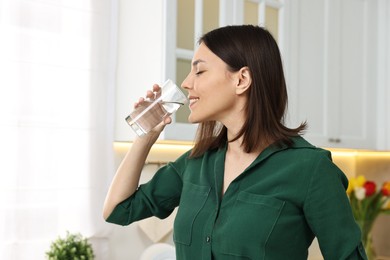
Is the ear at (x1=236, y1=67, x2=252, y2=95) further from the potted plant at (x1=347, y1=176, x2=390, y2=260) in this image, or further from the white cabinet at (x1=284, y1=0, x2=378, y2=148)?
the potted plant at (x1=347, y1=176, x2=390, y2=260)

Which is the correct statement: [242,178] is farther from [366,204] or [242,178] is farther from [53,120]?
[366,204]

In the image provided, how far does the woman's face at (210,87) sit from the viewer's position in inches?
50.0

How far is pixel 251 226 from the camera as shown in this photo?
1169mm

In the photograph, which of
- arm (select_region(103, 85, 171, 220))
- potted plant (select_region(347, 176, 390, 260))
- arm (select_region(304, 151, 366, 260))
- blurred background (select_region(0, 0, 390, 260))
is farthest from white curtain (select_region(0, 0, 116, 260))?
potted plant (select_region(347, 176, 390, 260))

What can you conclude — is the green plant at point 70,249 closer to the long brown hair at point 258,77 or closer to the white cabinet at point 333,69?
the long brown hair at point 258,77

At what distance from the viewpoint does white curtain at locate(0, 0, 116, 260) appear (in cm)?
190

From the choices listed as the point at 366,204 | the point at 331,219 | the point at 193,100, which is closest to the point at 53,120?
the point at 193,100

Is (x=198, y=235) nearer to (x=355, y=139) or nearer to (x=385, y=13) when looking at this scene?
(x=355, y=139)

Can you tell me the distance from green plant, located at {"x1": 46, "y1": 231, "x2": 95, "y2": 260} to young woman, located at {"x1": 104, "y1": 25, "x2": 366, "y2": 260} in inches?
24.1

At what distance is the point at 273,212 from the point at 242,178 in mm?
112

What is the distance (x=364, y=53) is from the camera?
10.6 feet

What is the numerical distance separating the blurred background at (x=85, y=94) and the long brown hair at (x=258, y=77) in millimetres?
829

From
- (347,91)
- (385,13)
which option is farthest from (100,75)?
(385,13)

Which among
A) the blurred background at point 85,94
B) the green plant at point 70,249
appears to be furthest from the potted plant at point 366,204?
the green plant at point 70,249
